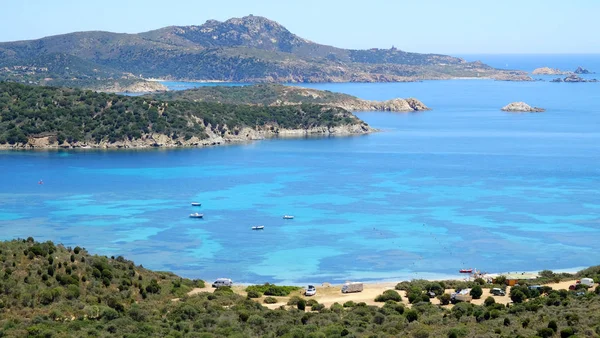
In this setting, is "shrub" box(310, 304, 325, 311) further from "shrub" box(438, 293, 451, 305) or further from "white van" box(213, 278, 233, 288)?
"white van" box(213, 278, 233, 288)

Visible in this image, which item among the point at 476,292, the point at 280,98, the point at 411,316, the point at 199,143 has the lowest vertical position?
the point at 199,143

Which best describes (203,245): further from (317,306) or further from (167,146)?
(167,146)

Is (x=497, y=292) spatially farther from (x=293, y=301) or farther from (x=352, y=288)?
(x=293, y=301)

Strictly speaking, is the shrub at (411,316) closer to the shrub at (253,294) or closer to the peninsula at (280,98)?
the shrub at (253,294)

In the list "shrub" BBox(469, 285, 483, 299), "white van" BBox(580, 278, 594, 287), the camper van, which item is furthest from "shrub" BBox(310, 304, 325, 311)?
"white van" BBox(580, 278, 594, 287)

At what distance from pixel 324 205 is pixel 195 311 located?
39655 mm

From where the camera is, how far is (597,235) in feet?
202

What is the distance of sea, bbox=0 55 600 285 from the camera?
55.2m

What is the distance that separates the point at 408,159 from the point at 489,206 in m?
27.8

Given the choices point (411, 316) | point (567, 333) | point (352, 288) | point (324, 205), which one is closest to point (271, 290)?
point (352, 288)

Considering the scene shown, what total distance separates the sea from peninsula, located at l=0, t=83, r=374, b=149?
3.41m

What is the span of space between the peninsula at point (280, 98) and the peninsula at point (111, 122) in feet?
99.2

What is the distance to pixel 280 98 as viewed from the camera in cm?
15712

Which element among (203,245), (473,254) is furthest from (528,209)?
(203,245)
